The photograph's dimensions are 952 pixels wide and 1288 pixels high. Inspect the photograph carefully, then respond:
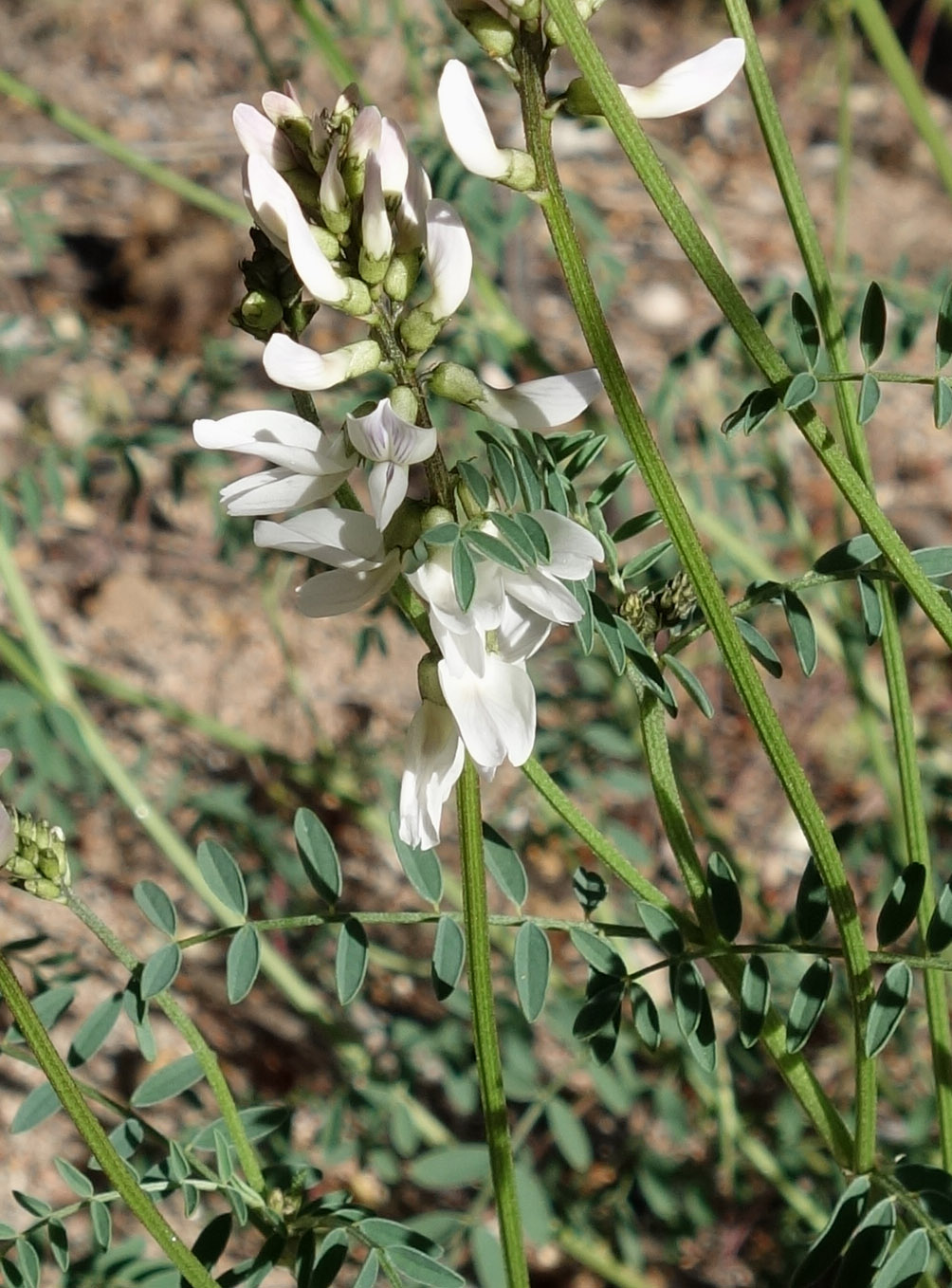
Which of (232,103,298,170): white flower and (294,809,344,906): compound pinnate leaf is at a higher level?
(232,103,298,170): white flower

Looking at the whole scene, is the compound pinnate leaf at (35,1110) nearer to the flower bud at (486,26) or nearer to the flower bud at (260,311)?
the flower bud at (260,311)

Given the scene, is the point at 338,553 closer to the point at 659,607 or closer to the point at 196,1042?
the point at 659,607

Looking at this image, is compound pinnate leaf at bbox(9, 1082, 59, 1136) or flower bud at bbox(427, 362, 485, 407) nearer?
flower bud at bbox(427, 362, 485, 407)

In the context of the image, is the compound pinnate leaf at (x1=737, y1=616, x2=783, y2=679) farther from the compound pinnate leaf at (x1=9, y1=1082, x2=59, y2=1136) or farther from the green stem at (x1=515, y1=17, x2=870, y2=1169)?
the compound pinnate leaf at (x1=9, y1=1082, x2=59, y2=1136)

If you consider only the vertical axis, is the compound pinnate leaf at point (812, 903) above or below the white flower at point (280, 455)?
below

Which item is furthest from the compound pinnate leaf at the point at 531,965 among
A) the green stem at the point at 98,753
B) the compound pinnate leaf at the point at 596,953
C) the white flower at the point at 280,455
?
the green stem at the point at 98,753

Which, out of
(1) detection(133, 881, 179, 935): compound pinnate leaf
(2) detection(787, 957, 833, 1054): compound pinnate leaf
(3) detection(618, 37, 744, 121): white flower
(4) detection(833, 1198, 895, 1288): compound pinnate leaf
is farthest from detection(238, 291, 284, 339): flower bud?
(4) detection(833, 1198, 895, 1288): compound pinnate leaf

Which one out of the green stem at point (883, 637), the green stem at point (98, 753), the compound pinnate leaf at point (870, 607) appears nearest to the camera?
the green stem at point (883, 637)
